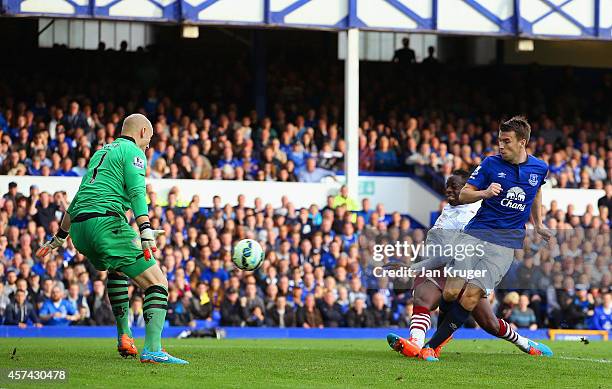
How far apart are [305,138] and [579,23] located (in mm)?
6136

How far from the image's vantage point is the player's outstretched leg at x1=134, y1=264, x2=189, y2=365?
10.6 meters

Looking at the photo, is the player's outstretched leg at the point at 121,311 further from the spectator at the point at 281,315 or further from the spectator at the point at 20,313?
the spectator at the point at 281,315

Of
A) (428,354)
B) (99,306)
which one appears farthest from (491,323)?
(99,306)

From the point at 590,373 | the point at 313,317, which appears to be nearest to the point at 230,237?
the point at 313,317

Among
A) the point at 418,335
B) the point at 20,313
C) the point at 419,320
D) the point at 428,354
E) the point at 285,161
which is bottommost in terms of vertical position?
the point at 20,313

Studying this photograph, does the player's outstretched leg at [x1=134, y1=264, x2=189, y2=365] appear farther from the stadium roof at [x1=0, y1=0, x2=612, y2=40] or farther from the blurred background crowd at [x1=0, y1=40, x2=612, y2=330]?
the stadium roof at [x1=0, y1=0, x2=612, y2=40]

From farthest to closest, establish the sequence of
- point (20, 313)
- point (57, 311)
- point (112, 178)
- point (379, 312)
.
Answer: point (379, 312) → point (57, 311) → point (20, 313) → point (112, 178)

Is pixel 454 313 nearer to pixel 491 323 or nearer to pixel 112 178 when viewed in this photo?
pixel 491 323

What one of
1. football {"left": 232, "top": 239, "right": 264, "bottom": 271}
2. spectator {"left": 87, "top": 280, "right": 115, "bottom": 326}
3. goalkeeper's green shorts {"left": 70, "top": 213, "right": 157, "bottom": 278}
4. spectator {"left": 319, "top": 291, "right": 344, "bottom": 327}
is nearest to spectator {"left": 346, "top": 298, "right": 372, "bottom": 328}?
spectator {"left": 319, "top": 291, "right": 344, "bottom": 327}

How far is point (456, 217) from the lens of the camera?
13125 mm

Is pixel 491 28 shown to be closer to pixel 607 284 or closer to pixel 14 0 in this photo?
pixel 607 284

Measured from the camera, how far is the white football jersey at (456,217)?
1308 centimetres

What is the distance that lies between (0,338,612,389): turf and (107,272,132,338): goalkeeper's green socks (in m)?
0.29

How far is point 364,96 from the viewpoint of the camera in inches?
1169
